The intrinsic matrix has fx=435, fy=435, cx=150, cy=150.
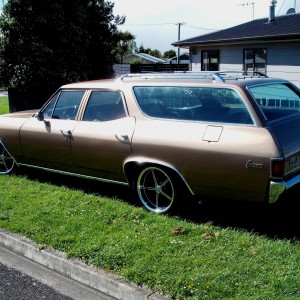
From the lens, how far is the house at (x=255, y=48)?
16.1m

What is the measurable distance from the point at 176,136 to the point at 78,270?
5.85ft

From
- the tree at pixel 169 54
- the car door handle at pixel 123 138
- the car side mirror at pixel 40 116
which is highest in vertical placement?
the car side mirror at pixel 40 116

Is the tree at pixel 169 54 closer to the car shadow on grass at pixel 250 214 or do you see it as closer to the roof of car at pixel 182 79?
the roof of car at pixel 182 79

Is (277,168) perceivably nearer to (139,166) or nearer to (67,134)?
(139,166)

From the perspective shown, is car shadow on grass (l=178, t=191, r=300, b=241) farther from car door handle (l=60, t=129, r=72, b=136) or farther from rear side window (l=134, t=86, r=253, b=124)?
car door handle (l=60, t=129, r=72, b=136)

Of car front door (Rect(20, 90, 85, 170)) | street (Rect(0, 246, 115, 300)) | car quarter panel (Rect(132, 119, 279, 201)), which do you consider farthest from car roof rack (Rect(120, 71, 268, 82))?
street (Rect(0, 246, 115, 300))

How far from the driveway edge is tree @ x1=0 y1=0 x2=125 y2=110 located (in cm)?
1010

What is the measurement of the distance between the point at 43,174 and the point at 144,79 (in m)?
2.69

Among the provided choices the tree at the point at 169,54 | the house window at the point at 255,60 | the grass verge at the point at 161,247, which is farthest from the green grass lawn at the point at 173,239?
the tree at the point at 169,54

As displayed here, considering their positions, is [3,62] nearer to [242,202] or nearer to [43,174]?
[43,174]

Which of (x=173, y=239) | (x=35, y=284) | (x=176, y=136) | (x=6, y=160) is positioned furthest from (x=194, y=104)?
(x=6, y=160)

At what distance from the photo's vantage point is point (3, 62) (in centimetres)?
1391

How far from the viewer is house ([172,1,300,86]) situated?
16078 millimetres

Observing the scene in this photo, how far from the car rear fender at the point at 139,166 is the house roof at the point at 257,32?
11.9 meters
